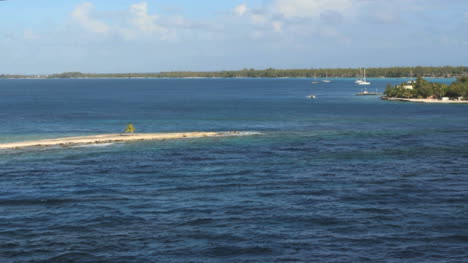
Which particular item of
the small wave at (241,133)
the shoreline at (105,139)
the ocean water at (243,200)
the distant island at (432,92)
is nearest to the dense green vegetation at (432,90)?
the distant island at (432,92)

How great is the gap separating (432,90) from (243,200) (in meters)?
143

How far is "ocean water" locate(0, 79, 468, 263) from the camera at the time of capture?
34656mm

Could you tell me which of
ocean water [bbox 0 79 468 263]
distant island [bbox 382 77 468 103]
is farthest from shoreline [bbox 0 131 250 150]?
distant island [bbox 382 77 468 103]

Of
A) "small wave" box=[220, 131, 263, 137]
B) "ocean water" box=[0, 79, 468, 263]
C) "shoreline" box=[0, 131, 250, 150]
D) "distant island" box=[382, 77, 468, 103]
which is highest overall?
"distant island" box=[382, 77, 468, 103]

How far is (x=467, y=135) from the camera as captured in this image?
3447 inches

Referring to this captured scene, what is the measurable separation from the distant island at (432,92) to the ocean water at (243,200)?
84.9 m

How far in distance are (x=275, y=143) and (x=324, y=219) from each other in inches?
1567

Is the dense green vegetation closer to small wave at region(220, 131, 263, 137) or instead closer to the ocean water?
the ocean water

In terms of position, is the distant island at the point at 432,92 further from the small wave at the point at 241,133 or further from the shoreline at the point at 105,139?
the shoreline at the point at 105,139

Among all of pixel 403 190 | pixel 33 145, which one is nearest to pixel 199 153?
pixel 33 145

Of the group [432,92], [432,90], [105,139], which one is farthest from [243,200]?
[432,90]

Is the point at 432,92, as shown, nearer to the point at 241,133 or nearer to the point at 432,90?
the point at 432,90

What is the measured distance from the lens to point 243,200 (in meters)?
46.4

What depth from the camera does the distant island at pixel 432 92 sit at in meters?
167
